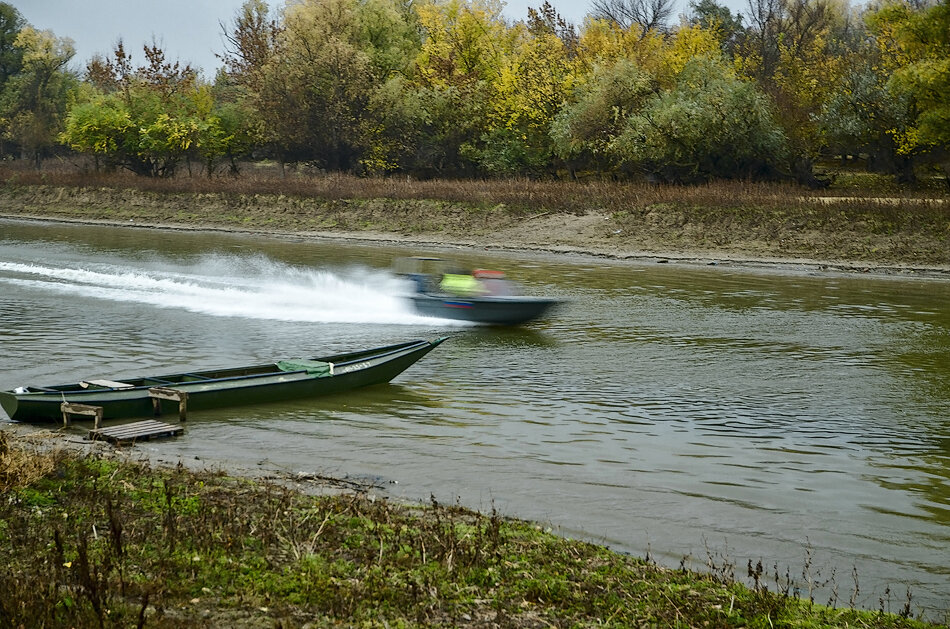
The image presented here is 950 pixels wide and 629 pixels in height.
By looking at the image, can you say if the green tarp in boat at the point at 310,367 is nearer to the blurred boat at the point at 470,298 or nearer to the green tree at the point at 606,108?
the blurred boat at the point at 470,298

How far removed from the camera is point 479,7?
263ft

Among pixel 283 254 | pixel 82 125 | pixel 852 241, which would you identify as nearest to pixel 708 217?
pixel 852 241

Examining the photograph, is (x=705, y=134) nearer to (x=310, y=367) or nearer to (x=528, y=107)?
(x=528, y=107)

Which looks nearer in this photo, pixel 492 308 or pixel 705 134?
pixel 492 308

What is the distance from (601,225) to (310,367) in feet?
117

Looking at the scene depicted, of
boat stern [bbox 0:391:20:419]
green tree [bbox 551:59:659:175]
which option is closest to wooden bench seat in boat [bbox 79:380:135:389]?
boat stern [bbox 0:391:20:419]

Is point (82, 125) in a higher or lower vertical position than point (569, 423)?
higher

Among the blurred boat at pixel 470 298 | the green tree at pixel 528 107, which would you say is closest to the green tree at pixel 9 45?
the green tree at pixel 528 107

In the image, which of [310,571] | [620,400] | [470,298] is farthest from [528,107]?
[310,571]

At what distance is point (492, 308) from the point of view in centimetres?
2947

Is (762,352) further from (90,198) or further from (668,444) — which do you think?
(90,198)

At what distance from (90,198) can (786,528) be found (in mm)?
71396

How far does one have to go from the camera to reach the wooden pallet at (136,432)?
15.6 m

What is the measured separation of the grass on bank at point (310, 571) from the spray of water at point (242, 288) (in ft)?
64.5
